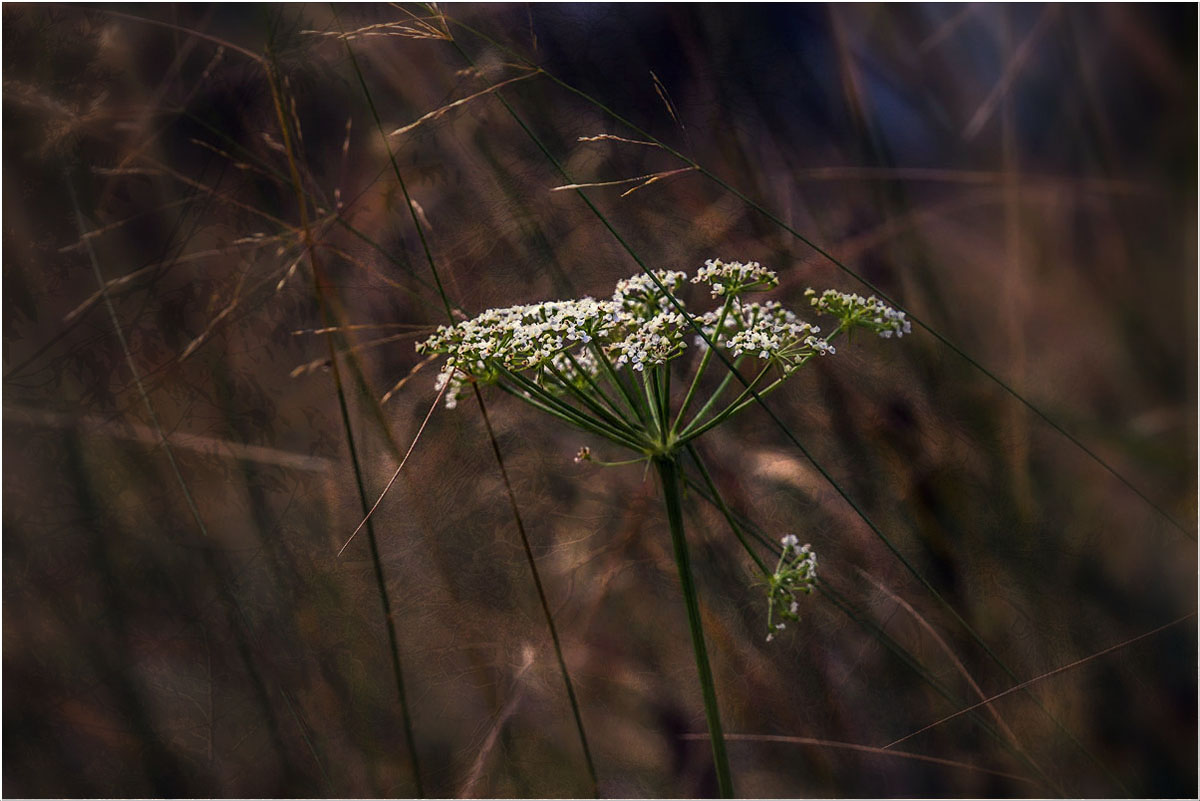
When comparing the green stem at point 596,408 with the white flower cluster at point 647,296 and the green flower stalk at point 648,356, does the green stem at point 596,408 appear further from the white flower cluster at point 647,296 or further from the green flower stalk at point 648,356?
the white flower cluster at point 647,296

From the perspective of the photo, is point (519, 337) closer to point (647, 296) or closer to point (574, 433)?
point (647, 296)

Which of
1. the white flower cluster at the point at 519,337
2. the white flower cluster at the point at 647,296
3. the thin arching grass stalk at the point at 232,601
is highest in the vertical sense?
the white flower cluster at the point at 647,296

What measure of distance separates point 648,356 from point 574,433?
864 millimetres

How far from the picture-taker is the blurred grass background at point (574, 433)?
1886mm

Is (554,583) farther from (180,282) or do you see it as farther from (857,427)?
(180,282)

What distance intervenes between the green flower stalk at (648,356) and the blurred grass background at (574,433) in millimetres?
592

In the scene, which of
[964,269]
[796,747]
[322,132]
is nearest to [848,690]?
[796,747]

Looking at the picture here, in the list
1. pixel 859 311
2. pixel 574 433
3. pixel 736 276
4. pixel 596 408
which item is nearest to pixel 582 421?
pixel 596 408

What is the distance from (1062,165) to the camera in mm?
1929

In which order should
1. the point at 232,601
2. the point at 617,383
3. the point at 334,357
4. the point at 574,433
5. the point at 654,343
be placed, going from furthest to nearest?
the point at 574,433 → the point at 232,601 → the point at 334,357 → the point at 617,383 → the point at 654,343

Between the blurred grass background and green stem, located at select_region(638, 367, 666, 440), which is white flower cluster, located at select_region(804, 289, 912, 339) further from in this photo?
the blurred grass background

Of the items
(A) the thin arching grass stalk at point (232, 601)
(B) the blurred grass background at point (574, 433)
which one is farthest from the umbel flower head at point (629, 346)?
(A) the thin arching grass stalk at point (232, 601)

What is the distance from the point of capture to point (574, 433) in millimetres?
1976

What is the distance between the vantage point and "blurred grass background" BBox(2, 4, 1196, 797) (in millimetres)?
1886
